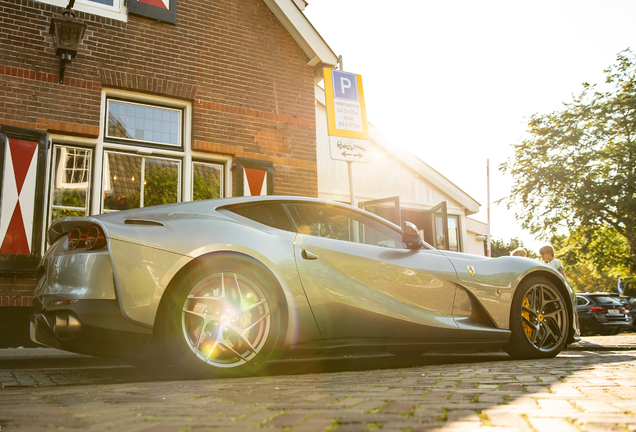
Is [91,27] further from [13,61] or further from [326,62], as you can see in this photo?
[326,62]

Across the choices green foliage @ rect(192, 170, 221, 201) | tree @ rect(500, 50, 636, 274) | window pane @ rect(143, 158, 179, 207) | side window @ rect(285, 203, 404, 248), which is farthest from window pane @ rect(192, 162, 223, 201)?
tree @ rect(500, 50, 636, 274)

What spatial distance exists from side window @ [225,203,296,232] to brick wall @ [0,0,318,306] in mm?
4101

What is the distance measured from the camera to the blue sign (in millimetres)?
7113

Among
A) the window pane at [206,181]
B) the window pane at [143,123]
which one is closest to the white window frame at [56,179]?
the window pane at [143,123]

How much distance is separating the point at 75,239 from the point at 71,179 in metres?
4.40

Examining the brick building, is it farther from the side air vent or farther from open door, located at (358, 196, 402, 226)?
the side air vent

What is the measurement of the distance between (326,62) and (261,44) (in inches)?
46.1

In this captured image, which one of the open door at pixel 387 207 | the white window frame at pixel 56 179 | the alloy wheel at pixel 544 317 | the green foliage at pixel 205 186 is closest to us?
the alloy wheel at pixel 544 317

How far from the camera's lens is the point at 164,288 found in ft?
10.9

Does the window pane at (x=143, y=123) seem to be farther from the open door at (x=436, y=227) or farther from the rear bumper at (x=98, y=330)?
the open door at (x=436, y=227)

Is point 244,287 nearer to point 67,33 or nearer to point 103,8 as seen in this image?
point 67,33

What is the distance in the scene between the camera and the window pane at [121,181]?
7551mm

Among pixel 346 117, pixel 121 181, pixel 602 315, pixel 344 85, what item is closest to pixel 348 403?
pixel 346 117

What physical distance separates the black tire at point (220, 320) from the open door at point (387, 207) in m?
7.98
